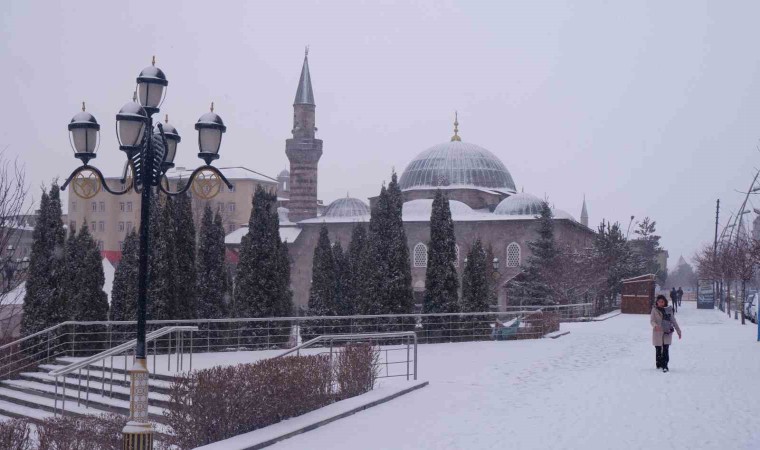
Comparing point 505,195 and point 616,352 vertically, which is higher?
point 505,195

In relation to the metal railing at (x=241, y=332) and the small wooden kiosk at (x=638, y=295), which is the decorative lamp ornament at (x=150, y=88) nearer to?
the metal railing at (x=241, y=332)

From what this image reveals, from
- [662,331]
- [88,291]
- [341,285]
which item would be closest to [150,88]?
[662,331]

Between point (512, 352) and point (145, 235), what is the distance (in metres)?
11.9

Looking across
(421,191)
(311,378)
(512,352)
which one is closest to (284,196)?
(421,191)

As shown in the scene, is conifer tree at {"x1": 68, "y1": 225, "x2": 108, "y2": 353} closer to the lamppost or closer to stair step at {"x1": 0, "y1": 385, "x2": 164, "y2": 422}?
stair step at {"x1": 0, "y1": 385, "x2": 164, "y2": 422}

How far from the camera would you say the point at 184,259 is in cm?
2194

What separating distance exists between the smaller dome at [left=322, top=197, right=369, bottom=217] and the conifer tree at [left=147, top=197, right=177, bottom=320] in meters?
41.9

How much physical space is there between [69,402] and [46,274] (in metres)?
7.52

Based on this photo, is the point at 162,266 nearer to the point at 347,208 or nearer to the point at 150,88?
the point at 150,88

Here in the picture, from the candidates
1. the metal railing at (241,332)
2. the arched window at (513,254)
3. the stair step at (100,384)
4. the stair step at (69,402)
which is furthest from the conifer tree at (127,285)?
the arched window at (513,254)

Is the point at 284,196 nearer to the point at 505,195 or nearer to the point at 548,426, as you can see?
the point at 505,195

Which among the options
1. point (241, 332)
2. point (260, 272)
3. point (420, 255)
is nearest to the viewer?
point (241, 332)

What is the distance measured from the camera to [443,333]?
74.6 ft

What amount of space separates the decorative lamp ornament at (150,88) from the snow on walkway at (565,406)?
402cm
